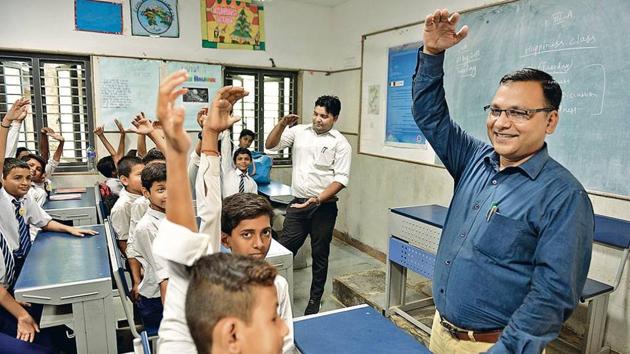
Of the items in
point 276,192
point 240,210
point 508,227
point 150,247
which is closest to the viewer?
point 508,227

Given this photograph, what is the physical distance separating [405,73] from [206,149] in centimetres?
302

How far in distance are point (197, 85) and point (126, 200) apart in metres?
2.20

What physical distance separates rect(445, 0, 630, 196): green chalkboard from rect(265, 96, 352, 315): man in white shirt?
A: 1.13m

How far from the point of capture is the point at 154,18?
13.6 feet

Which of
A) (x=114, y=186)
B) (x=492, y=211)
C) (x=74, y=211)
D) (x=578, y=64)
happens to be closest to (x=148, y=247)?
(x=492, y=211)

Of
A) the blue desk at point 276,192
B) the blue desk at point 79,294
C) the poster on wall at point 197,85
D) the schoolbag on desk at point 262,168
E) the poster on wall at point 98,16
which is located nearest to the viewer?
the blue desk at point 79,294

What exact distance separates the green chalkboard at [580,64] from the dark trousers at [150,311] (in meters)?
2.45

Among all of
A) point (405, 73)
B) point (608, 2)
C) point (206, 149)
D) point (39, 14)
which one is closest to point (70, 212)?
point (39, 14)

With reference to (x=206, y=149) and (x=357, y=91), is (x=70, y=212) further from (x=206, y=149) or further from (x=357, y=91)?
(x=357, y=91)

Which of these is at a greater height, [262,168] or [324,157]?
[324,157]

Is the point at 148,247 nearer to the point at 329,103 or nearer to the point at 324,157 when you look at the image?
the point at 324,157

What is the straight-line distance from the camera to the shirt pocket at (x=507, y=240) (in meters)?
1.07

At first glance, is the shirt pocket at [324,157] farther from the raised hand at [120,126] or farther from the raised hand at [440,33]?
the raised hand at [120,126]

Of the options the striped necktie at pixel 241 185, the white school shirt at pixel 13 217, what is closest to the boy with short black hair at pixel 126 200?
the white school shirt at pixel 13 217
